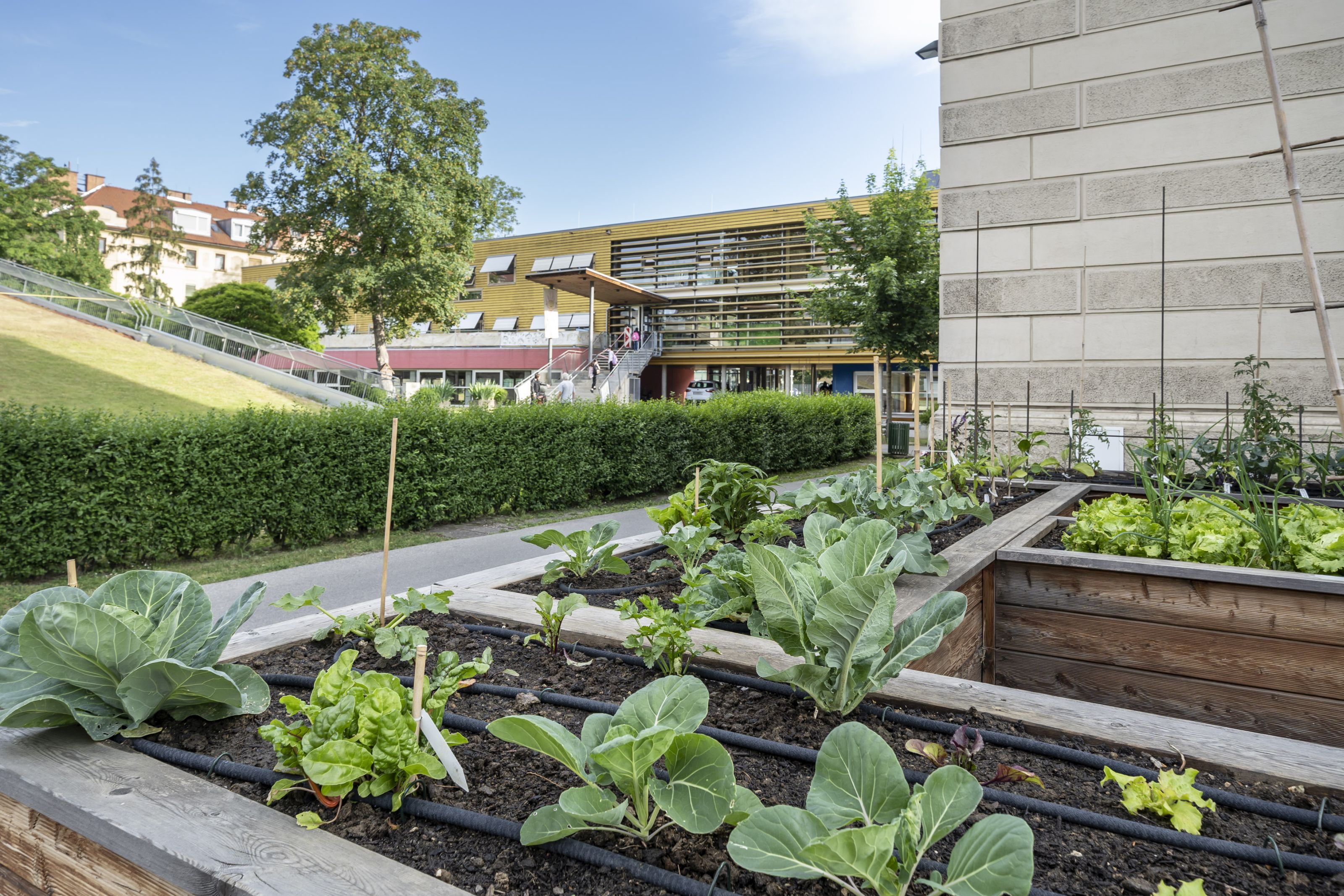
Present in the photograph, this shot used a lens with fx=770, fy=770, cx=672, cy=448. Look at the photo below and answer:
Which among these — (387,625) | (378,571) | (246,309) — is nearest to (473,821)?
(387,625)

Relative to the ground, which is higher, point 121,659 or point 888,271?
point 888,271

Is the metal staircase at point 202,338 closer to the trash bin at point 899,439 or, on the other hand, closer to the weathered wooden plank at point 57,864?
the trash bin at point 899,439

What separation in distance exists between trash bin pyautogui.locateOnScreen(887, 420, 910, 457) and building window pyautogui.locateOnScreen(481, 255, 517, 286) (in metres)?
30.1

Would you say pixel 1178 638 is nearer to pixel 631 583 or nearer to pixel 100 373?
pixel 631 583

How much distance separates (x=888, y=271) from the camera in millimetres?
18438

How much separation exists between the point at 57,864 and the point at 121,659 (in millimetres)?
368

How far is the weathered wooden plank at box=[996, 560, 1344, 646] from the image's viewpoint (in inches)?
109

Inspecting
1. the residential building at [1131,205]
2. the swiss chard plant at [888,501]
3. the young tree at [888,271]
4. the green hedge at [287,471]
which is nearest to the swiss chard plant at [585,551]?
the swiss chard plant at [888,501]

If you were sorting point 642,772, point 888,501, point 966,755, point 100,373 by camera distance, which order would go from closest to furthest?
point 642,772, point 966,755, point 888,501, point 100,373

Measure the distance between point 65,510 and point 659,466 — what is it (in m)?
7.15

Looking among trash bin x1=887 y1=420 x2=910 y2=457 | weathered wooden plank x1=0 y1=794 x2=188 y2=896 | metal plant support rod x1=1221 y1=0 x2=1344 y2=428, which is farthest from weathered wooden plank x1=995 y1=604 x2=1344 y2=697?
trash bin x1=887 y1=420 x2=910 y2=457

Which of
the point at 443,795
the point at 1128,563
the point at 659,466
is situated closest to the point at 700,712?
the point at 443,795

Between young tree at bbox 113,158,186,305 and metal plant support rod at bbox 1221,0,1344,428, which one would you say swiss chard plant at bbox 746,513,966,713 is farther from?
young tree at bbox 113,158,186,305

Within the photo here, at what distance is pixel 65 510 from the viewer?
598cm
